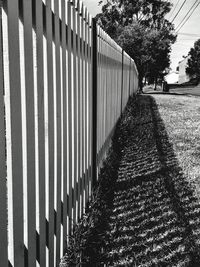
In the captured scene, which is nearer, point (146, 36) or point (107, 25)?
point (146, 36)

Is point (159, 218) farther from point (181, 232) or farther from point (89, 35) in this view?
point (89, 35)

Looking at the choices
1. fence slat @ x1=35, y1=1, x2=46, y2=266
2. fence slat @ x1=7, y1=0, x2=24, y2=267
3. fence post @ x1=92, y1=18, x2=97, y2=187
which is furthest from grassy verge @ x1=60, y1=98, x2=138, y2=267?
fence slat @ x1=7, y1=0, x2=24, y2=267

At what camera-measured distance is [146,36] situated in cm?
3147

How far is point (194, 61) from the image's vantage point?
8112 cm

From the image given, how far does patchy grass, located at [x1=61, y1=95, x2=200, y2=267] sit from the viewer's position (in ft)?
8.47

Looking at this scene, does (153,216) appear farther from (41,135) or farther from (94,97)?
(41,135)

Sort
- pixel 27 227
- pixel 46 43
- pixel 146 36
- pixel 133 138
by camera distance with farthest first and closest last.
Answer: pixel 146 36
pixel 133 138
pixel 46 43
pixel 27 227

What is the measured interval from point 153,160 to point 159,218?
199cm

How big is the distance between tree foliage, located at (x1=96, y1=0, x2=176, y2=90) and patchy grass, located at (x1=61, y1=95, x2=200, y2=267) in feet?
84.4

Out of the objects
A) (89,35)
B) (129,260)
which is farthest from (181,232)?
(89,35)

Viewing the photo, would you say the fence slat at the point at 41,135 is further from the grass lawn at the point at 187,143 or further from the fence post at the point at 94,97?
the grass lawn at the point at 187,143

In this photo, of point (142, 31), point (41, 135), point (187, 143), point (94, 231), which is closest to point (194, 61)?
point (142, 31)

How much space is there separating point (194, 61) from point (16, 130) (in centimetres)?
8407

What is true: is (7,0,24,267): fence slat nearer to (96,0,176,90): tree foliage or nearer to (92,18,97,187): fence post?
(92,18,97,187): fence post
